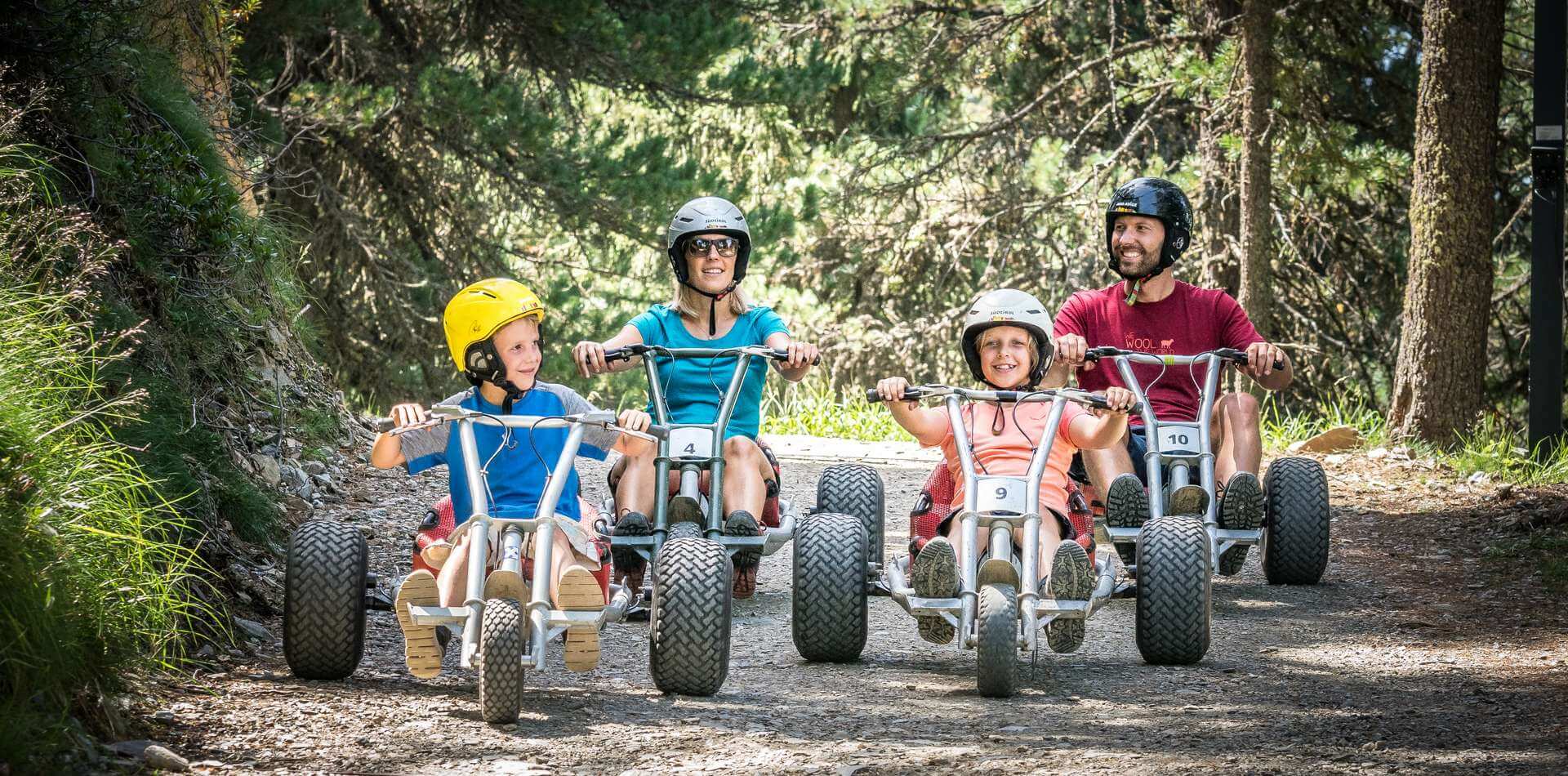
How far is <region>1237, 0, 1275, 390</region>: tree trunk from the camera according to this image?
1252 cm

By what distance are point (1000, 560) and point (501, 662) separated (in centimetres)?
167

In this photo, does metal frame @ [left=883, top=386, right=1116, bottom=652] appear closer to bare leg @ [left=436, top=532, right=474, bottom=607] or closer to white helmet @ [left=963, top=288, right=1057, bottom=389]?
white helmet @ [left=963, top=288, right=1057, bottom=389]

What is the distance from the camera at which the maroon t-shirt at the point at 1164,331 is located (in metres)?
7.09

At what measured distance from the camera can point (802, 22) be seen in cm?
1870

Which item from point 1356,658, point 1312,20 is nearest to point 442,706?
point 1356,658

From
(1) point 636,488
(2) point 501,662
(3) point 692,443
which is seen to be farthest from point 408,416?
(3) point 692,443

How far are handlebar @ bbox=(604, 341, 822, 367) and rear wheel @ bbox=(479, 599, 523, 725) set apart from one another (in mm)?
2153

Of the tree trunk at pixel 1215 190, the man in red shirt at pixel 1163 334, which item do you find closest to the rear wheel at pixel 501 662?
the man in red shirt at pixel 1163 334

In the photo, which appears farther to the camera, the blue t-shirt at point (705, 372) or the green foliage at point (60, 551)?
the blue t-shirt at point (705, 372)

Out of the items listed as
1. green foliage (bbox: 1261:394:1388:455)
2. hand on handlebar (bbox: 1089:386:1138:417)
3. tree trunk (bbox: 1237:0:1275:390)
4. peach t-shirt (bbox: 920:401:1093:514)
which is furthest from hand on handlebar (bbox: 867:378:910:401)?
tree trunk (bbox: 1237:0:1275:390)

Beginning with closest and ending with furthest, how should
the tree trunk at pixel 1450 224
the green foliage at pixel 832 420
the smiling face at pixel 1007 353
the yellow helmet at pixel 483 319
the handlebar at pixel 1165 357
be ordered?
1. the yellow helmet at pixel 483 319
2. the smiling face at pixel 1007 353
3. the handlebar at pixel 1165 357
4. the tree trunk at pixel 1450 224
5. the green foliage at pixel 832 420

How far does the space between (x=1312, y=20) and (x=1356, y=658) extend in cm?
940

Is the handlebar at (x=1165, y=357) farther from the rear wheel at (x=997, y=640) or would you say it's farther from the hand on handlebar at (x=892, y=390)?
the rear wheel at (x=997, y=640)

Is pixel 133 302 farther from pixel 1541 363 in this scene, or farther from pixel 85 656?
pixel 1541 363
